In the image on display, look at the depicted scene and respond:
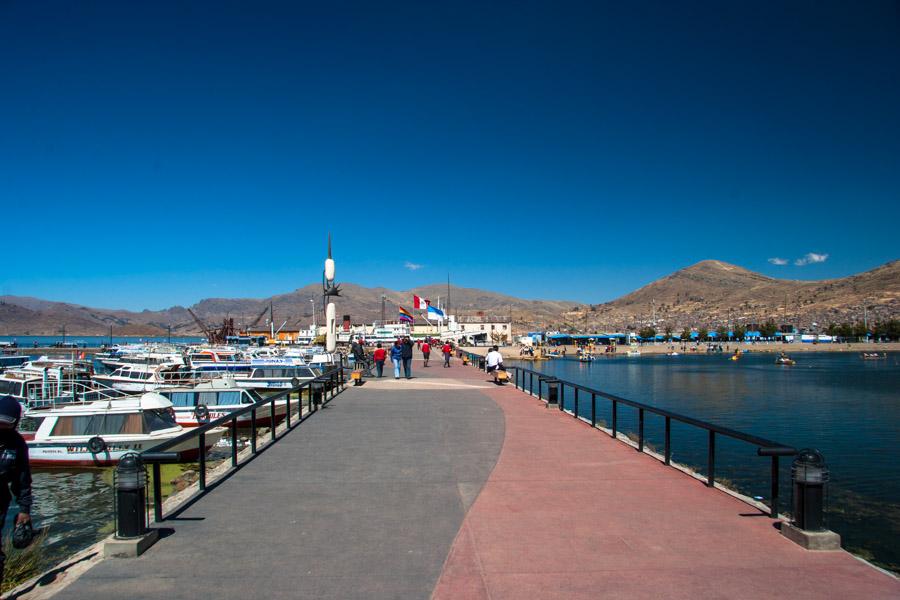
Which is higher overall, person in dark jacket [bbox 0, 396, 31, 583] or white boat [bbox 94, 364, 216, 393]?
person in dark jacket [bbox 0, 396, 31, 583]

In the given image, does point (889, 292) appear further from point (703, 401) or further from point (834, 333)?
point (703, 401)

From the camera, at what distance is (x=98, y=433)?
19047 mm

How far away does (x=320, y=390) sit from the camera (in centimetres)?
1741

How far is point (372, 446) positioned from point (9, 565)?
5551mm

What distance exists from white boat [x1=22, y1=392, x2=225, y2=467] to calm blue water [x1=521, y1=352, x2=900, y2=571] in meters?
16.1

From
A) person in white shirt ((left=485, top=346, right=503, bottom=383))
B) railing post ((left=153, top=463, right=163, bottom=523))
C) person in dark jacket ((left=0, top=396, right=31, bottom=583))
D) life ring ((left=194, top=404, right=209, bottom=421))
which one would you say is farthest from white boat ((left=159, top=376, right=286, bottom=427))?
person in dark jacket ((left=0, top=396, right=31, bottom=583))

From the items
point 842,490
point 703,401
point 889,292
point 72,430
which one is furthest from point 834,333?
point 72,430

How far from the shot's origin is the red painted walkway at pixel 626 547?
17.0 ft

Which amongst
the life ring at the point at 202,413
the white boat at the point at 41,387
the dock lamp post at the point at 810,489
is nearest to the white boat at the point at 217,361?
the white boat at the point at 41,387

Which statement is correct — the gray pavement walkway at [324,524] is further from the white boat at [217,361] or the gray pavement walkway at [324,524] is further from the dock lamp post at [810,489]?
the white boat at [217,361]

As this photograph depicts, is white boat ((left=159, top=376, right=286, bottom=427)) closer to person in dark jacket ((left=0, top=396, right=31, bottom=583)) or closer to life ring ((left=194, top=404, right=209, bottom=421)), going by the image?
life ring ((left=194, top=404, right=209, bottom=421))

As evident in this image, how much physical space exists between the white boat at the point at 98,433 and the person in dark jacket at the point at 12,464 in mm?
14141

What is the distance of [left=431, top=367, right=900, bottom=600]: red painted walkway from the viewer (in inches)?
203

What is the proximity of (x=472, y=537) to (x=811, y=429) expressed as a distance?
2856 cm
